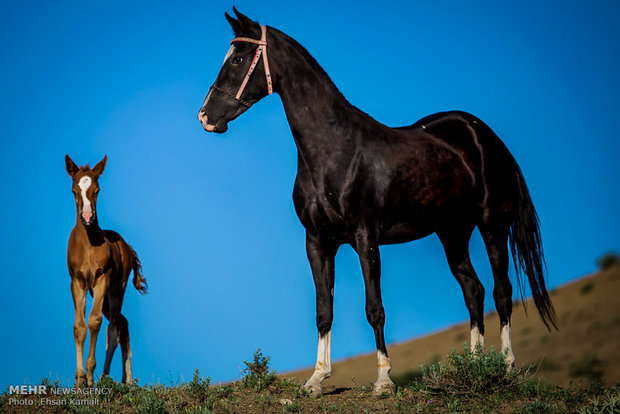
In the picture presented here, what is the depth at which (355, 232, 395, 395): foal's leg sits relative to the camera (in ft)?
23.4

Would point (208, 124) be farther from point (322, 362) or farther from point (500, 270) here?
point (500, 270)

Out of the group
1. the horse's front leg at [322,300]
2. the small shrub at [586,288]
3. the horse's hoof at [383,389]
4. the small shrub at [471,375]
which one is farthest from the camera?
the small shrub at [586,288]

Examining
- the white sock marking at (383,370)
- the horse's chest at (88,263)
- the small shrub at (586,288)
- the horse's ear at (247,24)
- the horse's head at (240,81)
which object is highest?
the small shrub at (586,288)

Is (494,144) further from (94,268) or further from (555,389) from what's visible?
(94,268)

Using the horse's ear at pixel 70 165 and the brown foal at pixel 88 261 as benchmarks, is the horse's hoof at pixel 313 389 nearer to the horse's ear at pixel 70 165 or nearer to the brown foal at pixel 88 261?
the brown foal at pixel 88 261

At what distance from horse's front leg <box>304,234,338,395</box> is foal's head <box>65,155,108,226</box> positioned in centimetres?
299

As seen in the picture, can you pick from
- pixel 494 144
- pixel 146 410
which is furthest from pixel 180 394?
pixel 494 144

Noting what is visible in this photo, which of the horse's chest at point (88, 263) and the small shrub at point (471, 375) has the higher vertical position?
the horse's chest at point (88, 263)

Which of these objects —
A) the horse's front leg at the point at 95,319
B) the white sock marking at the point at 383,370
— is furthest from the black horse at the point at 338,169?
the horse's front leg at the point at 95,319

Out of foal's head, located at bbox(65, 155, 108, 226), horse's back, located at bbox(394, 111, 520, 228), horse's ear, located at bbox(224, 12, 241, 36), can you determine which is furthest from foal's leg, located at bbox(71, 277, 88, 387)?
horse's back, located at bbox(394, 111, 520, 228)

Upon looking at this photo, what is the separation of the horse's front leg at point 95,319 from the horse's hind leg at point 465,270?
184 inches

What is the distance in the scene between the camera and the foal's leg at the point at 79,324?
8.39 m

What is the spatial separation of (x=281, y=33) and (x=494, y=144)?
136 inches

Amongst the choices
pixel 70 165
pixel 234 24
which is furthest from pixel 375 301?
pixel 70 165
